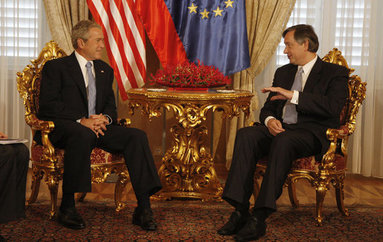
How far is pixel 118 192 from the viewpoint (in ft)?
12.5

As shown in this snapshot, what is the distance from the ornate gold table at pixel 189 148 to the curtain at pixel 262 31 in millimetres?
1026

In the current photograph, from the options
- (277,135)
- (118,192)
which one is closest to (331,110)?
(277,135)

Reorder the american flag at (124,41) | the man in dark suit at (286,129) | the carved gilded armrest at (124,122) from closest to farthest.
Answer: the man in dark suit at (286,129), the carved gilded armrest at (124,122), the american flag at (124,41)

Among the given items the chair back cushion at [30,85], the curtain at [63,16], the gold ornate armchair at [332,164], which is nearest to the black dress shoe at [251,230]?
the gold ornate armchair at [332,164]

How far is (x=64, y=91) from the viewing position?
12.2 feet

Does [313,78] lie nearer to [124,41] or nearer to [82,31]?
[82,31]

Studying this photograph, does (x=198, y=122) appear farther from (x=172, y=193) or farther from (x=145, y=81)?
(x=145, y=81)

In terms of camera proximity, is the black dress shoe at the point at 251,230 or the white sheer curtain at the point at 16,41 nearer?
the black dress shoe at the point at 251,230

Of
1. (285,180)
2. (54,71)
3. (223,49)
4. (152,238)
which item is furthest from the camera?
(223,49)

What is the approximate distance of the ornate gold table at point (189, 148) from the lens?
13.0 feet

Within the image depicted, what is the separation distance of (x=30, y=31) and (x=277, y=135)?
10.2 ft

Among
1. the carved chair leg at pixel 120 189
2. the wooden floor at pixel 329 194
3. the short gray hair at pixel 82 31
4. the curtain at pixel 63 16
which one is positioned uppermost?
the curtain at pixel 63 16

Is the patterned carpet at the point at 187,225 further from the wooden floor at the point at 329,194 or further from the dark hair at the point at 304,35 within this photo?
the dark hair at the point at 304,35

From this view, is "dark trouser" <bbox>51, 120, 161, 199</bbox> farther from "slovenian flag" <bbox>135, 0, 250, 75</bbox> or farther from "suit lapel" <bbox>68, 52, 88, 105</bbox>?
"slovenian flag" <bbox>135, 0, 250, 75</bbox>
